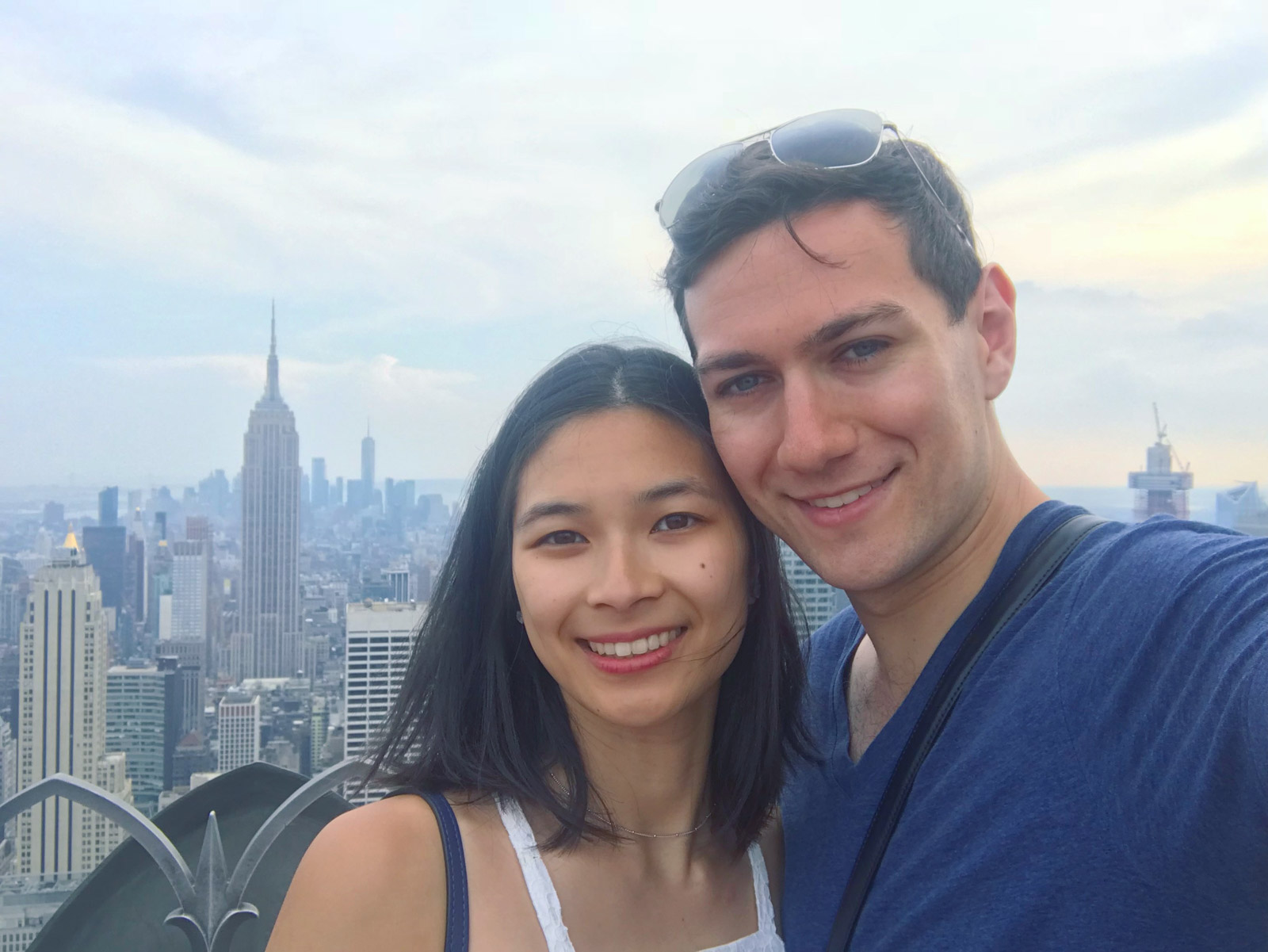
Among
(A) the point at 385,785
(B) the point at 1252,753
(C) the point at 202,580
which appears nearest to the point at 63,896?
(A) the point at 385,785

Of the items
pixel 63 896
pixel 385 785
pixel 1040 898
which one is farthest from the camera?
pixel 63 896

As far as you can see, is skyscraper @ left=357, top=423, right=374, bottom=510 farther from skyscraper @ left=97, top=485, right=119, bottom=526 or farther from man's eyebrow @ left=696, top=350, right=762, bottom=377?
man's eyebrow @ left=696, top=350, right=762, bottom=377

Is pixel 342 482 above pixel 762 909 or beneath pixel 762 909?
above

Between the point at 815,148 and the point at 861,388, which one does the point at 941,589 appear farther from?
the point at 815,148

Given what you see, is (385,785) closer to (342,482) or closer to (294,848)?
(294,848)

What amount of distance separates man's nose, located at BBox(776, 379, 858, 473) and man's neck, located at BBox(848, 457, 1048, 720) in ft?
1.28

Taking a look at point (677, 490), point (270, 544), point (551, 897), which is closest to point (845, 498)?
point (677, 490)

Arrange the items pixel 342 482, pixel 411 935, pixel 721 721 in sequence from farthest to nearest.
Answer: pixel 342 482
pixel 721 721
pixel 411 935

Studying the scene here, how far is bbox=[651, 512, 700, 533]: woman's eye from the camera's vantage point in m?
2.31

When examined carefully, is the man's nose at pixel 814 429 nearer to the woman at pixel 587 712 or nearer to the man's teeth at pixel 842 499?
the man's teeth at pixel 842 499

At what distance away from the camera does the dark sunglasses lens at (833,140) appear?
222 centimetres

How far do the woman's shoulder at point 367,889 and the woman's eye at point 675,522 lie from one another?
100 centimetres

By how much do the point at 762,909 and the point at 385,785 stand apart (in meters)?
1.14

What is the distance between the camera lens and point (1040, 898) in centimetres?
157
